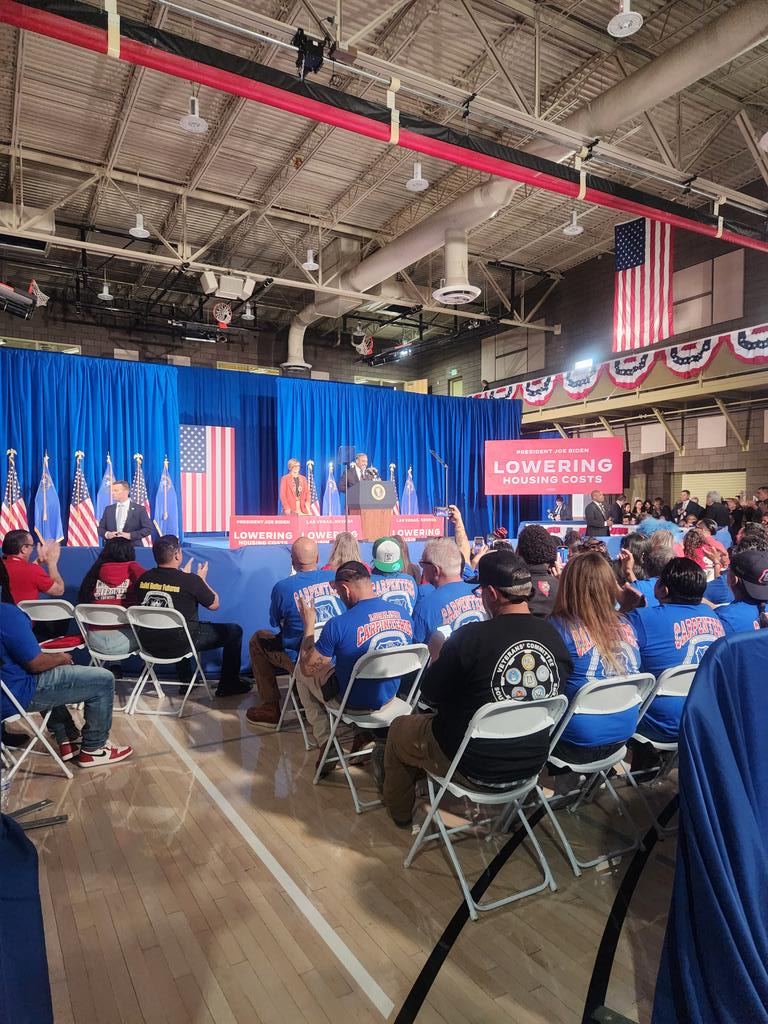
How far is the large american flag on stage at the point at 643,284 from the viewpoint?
27.5ft

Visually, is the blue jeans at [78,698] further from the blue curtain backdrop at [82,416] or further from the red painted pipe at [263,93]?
the blue curtain backdrop at [82,416]

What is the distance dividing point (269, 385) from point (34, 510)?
16.0 feet

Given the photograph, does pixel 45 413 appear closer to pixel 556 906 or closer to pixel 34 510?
pixel 34 510

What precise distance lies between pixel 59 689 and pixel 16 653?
1.38 feet

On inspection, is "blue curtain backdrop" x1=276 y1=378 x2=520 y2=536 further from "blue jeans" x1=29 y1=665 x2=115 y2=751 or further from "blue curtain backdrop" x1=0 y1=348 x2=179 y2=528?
"blue jeans" x1=29 y1=665 x2=115 y2=751

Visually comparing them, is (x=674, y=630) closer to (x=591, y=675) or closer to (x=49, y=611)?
(x=591, y=675)

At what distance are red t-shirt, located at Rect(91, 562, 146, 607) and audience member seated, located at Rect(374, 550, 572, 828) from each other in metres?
2.82

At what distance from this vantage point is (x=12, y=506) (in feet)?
30.7

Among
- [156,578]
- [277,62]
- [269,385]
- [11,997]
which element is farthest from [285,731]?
[269,385]

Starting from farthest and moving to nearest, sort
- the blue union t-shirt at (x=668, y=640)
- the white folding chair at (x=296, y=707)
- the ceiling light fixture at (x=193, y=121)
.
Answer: the ceiling light fixture at (x=193, y=121), the white folding chair at (x=296, y=707), the blue union t-shirt at (x=668, y=640)

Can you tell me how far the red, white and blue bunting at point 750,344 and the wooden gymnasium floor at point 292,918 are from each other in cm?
953

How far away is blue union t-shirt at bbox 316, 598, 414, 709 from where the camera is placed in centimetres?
286

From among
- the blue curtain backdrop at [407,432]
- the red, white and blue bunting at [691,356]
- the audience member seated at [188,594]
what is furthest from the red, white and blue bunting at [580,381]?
the audience member seated at [188,594]

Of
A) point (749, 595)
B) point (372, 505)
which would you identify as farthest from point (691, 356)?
point (749, 595)
